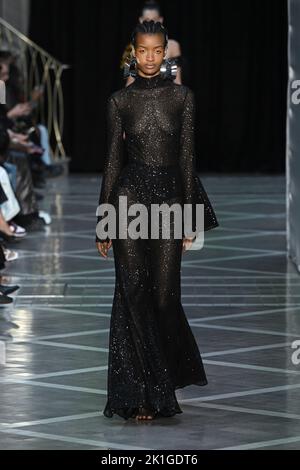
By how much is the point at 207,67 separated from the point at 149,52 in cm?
1462

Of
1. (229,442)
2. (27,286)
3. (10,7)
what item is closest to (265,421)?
(229,442)

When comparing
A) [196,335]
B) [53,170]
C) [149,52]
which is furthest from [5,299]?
[53,170]

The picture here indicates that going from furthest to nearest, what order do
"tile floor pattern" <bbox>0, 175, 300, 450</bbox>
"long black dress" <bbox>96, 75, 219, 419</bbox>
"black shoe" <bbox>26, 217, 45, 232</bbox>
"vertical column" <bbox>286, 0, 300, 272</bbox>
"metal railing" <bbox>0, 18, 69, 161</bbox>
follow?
"metal railing" <bbox>0, 18, 69, 161</bbox>, "black shoe" <bbox>26, 217, 45, 232</bbox>, "vertical column" <bbox>286, 0, 300, 272</bbox>, "long black dress" <bbox>96, 75, 219, 419</bbox>, "tile floor pattern" <bbox>0, 175, 300, 450</bbox>

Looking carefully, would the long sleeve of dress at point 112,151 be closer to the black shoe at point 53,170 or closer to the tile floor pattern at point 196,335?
the tile floor pattern at point 196,335

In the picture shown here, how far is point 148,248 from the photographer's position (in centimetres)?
646

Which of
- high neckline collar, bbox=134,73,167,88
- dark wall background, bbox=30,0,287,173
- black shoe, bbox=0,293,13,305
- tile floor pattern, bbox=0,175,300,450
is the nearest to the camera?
tile floor pattern, bbox=0,175,300,450

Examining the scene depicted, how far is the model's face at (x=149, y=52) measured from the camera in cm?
639

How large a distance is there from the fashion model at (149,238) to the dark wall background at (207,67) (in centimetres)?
1436

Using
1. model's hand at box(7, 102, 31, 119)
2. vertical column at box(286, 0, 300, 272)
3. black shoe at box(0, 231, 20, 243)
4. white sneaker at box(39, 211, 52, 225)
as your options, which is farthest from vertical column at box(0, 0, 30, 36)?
vertical column at box(286, 0, 300, 272)

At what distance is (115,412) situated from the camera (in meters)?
6.39

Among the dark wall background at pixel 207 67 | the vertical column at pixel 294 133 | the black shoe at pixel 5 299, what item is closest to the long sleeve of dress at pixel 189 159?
the black shoe at pixel 5 299

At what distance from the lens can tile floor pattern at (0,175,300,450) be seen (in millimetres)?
6184

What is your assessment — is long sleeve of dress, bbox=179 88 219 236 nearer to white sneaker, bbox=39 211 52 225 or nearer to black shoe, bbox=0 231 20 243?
black shoe, bbox=0 231 20 243
